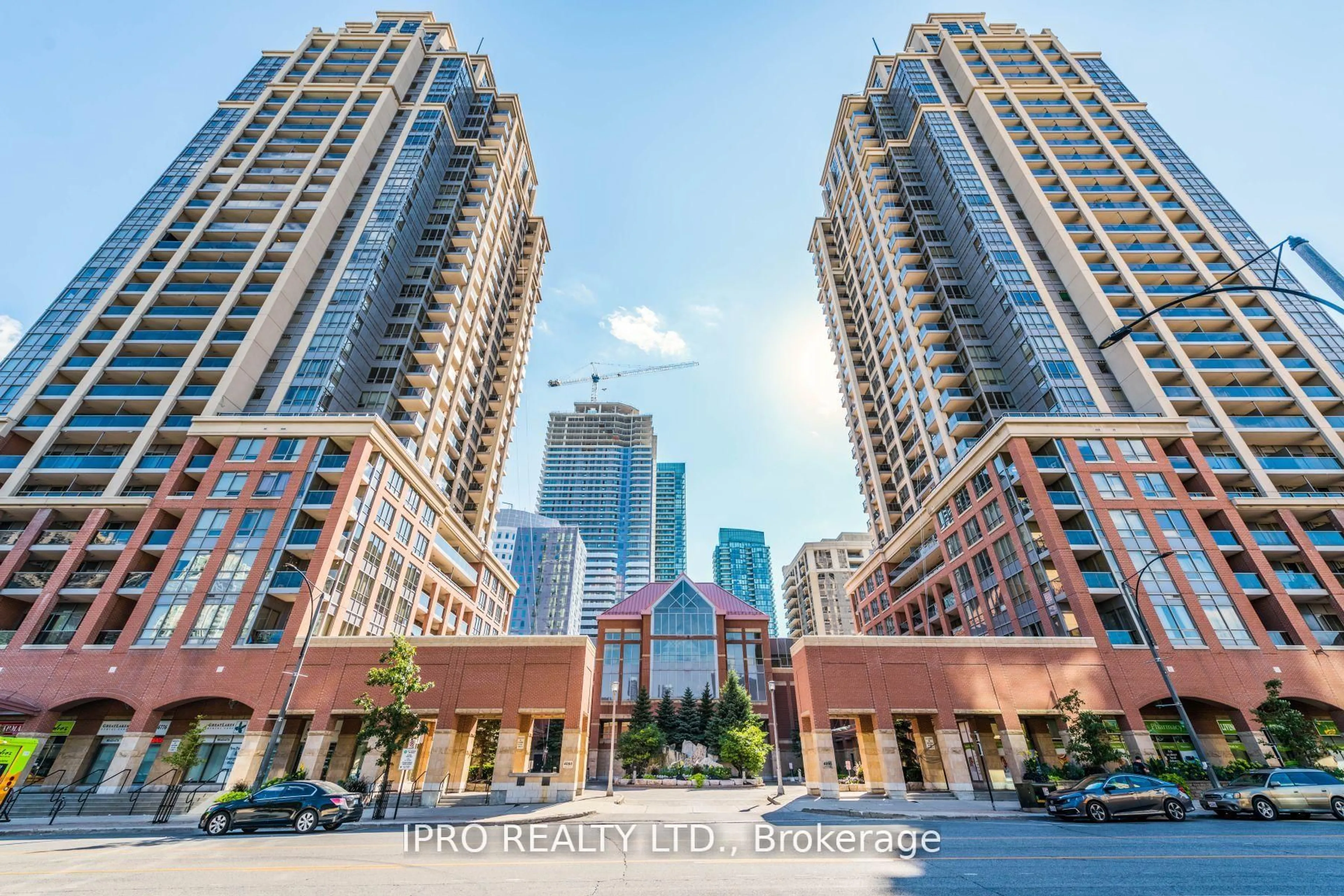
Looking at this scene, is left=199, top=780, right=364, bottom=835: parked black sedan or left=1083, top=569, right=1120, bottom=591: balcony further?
left=1083, top=569, right=1120, bottom=591: balcony

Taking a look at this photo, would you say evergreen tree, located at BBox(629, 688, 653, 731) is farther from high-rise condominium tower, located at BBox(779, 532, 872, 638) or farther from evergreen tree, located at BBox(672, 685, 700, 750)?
high-rise condominium tower, located at BBox(779, 532, 872, 638)

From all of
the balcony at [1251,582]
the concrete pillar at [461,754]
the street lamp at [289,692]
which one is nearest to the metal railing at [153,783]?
the street lamp at [289,692]

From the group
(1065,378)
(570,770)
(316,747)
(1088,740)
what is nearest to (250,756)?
(316,747)

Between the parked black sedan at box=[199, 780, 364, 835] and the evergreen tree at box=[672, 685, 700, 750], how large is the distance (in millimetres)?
40429

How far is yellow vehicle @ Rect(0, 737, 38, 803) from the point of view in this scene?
21047 mm

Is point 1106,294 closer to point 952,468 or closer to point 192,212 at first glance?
point 952,468

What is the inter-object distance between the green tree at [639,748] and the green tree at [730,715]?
490 cm

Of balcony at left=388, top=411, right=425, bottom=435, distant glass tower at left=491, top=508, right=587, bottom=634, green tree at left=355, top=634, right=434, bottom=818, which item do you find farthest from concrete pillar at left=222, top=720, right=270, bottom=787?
distant glass tower at left=491, top=508, right=587, bottom=634

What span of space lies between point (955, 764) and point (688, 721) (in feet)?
99.6

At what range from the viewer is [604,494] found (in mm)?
182875

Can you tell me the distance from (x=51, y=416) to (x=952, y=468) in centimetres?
7454

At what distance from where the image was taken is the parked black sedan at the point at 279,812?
19328 millimetres

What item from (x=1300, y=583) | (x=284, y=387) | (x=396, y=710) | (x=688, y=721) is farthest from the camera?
(x=688, y=721)

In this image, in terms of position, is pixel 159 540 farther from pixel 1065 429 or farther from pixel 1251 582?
pixel 1251 582
